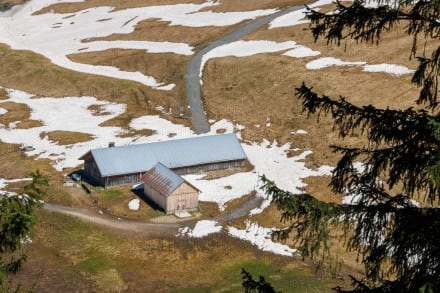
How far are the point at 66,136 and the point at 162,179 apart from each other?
2098 centimetres

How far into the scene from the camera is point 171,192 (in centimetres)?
5291

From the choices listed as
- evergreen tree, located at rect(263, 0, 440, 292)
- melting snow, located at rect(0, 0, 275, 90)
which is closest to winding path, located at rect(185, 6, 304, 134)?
Answer: melting snow, located at rect(0, 0, 275, 90)

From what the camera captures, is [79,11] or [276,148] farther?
[79,11]

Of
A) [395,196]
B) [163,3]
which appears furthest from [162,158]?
[163,3]

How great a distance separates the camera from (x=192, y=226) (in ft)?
167

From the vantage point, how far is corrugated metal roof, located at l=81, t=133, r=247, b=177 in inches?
2325

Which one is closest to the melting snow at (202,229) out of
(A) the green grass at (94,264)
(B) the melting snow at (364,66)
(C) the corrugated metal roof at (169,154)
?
(A) the green grass at (94,264)

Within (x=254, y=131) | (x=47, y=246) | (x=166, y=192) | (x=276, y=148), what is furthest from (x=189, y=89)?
(x=47, y=246)

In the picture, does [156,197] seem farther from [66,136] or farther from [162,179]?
[66,136]

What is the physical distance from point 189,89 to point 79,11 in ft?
184

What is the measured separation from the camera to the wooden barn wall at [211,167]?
2421 inches

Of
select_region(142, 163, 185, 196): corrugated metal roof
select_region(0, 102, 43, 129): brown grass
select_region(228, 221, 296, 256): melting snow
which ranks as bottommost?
select_region(228, 221, 296, 256): melting snow

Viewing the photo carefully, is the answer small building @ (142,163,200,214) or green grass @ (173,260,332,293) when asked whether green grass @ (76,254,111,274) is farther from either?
small building @ (142,163,200,214)

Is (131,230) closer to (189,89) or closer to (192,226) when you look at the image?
(192,226)
